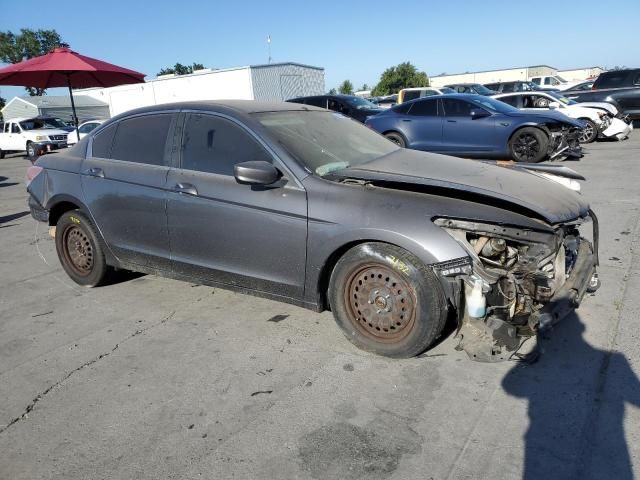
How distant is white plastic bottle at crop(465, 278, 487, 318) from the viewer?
2.87 m

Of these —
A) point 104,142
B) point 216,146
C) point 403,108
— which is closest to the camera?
point 216,146

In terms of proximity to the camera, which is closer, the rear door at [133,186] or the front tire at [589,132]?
the rear door at [133,186]

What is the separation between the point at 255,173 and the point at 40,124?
24.6m

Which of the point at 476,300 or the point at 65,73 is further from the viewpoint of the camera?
the point at 65,73

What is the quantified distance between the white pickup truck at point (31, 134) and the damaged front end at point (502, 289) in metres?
22.7

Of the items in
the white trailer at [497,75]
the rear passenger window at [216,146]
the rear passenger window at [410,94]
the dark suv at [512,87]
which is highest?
the white trailer at [497,75]

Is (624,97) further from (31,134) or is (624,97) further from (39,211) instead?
(31,134)

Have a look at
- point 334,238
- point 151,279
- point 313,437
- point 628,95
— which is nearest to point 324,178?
point 334,238

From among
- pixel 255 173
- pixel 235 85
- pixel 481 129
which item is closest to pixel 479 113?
pixel 481 129

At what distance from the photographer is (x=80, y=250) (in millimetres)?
4762

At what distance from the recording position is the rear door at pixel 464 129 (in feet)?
34.7

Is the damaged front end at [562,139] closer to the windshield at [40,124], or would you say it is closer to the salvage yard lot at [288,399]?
A: the salvage yard lot at [288,399]

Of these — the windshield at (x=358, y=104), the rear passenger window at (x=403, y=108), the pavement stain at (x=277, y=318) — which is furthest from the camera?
the windshield at (x=358, y=104)

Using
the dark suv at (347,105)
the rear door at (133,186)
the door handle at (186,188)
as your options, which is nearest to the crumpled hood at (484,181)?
the door handle at (186,188)
